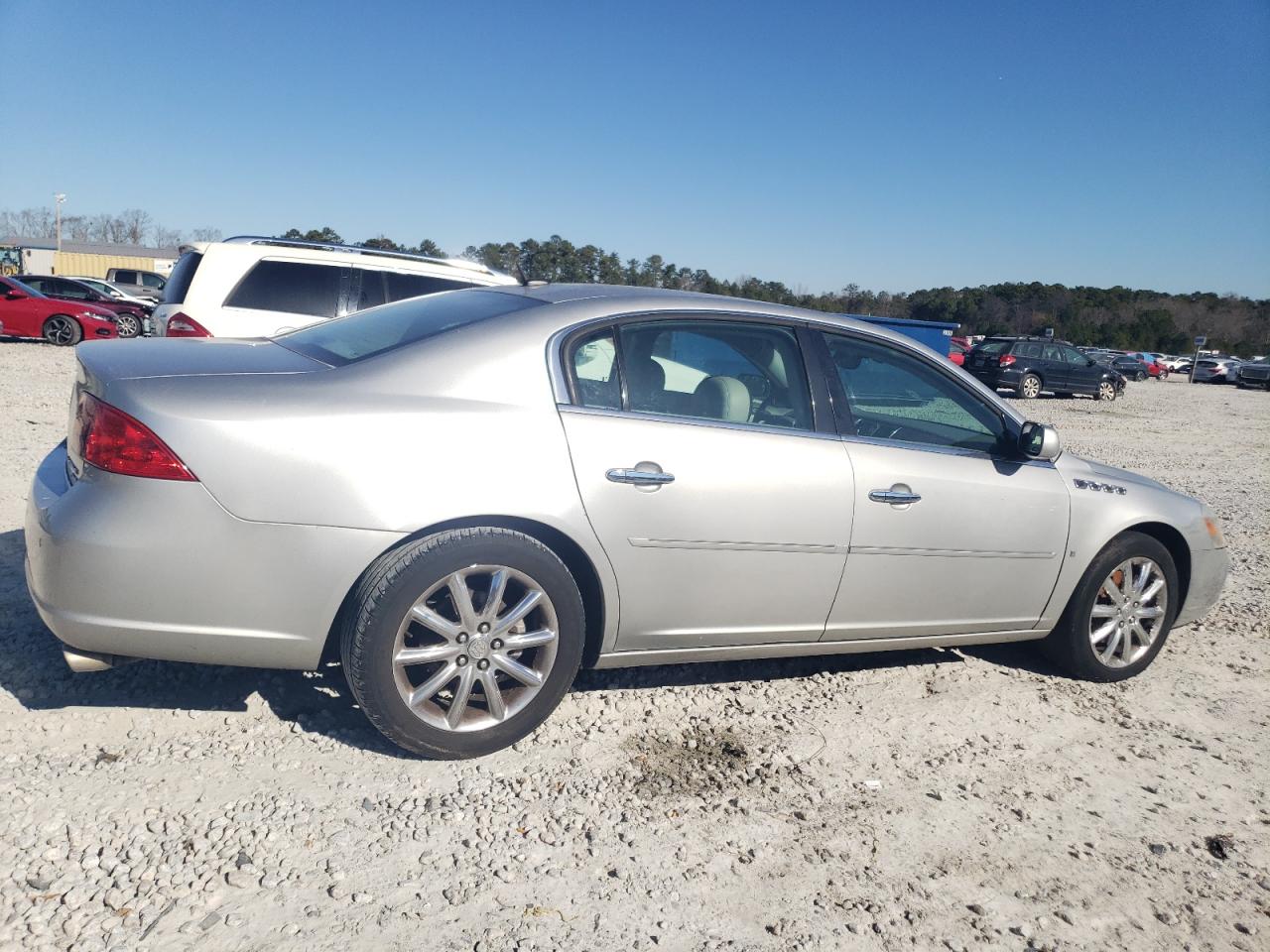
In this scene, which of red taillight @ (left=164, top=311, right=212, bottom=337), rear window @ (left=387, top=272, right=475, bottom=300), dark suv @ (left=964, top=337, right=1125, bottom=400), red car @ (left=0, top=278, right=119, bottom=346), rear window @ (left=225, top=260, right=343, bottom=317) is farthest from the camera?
dark suv @ (left=964, top=337, right=1125, bottom=400)

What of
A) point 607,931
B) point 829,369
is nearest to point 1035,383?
point 829,369

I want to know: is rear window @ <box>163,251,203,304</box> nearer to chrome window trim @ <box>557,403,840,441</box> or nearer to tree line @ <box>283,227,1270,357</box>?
chrome window trim @ <box>557,403,840,441</box>

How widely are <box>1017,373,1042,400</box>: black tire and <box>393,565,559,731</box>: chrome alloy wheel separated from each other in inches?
995

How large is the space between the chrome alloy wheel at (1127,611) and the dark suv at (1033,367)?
74.0 ft

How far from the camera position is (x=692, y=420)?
3428 millimetres

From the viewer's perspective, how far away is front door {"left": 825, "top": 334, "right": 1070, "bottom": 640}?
3709 millimetres

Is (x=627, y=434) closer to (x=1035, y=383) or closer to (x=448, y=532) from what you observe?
(x=448, y=532)

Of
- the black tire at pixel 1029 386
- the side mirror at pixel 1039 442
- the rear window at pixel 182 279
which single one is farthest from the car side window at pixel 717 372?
the black tire at pixel 1029 386

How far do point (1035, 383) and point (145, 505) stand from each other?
26.7 m

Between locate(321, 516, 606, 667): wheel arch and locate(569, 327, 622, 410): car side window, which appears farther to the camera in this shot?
locate(569, 327, 622, 410): car side window

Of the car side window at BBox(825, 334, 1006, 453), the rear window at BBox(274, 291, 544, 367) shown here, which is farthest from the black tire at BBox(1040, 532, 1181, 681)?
the rear window at BBox(274, 291, 544, 367)

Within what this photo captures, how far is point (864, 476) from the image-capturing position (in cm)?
365

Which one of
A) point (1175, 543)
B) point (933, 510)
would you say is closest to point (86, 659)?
point (933, 510)

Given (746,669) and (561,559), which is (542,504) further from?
(746,669)
